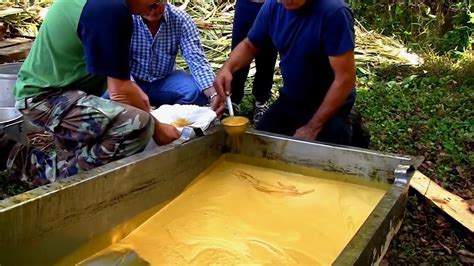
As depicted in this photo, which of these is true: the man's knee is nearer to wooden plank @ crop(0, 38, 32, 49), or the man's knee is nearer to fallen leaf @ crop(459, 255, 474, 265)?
fallen leaf @ crop(459, 255, 474, 265)

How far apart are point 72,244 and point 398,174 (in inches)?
52.1

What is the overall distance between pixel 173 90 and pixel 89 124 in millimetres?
1032

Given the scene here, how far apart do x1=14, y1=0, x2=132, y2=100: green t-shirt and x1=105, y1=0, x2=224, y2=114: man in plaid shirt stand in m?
0.66

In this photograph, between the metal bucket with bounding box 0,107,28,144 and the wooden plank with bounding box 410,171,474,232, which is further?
the metal bucket with bounding box 0,107,28,144

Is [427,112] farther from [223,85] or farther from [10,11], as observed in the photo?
[10,11]

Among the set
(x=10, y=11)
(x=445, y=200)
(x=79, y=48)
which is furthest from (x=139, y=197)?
(x=10, y=11)

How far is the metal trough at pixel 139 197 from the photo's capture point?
77.7 inches

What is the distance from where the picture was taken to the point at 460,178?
141 inches

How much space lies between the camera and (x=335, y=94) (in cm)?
296

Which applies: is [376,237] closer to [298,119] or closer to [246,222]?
[246,222]

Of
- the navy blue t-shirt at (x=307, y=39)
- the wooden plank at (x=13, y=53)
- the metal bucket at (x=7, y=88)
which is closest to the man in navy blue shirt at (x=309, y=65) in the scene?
the navy blue t-shirt at (x=307, y=39)

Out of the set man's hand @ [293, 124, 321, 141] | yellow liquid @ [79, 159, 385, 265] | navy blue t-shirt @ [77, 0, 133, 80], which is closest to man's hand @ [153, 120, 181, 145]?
yellow liquid @ [79, 159, 385, 265]

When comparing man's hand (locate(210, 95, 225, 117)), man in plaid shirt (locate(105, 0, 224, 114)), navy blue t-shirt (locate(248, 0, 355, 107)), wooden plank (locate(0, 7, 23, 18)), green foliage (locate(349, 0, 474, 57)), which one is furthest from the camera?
green foliage (locate(349, 0, 474, 57))

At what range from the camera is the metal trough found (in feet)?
6.48
